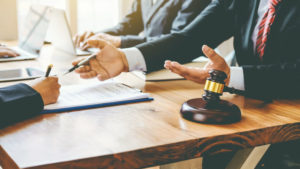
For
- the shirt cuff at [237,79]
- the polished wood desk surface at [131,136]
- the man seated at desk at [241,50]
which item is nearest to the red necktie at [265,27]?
the man seated at desk at [241,50]

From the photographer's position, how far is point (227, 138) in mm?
674

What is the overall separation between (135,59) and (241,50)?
1.37 feet

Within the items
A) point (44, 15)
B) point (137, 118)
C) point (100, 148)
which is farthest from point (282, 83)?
point (44, 15)

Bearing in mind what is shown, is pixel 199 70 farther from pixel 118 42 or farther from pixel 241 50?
pixel 118 42

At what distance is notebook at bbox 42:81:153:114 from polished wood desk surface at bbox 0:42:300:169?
27 mm

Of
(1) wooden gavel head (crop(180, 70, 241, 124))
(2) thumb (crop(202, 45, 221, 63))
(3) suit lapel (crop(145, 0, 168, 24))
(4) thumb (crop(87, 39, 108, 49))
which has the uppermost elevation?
(3) suit lapel (crop(145, 0, 168, 24))

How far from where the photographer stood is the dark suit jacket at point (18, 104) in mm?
715

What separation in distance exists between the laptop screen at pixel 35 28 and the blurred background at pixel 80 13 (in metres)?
1.12

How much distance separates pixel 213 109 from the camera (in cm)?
75

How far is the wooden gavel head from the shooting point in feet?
2.40

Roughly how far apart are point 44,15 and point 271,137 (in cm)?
139

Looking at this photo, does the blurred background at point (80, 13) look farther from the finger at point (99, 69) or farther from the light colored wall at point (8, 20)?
the finger at point (99, 69)

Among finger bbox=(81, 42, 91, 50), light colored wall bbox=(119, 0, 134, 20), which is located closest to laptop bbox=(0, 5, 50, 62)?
finger bbox=(81, 42, 91, 50)

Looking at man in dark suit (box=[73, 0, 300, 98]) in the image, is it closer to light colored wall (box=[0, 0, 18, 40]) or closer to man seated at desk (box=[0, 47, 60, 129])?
man seated at desk (box=[0, 47, 60, 129])
